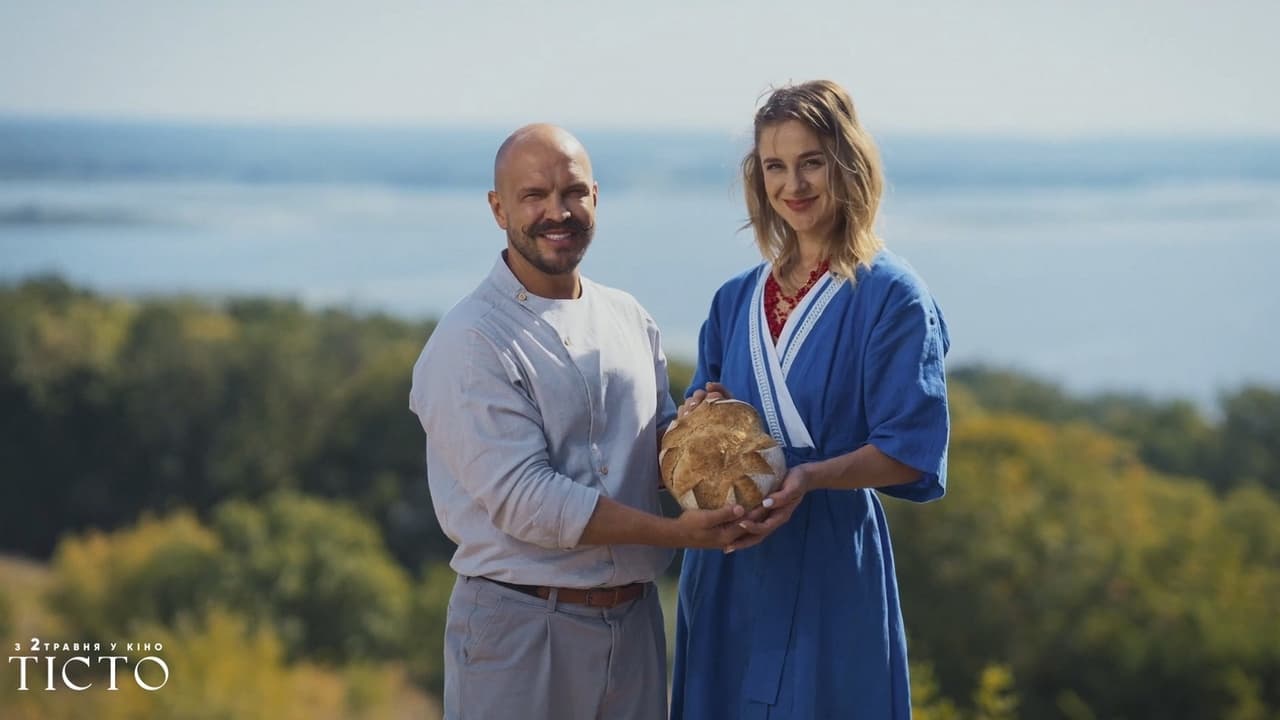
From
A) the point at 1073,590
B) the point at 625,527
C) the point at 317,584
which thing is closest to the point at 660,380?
the point at 625,527

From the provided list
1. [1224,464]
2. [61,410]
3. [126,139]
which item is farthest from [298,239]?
[1224,464]

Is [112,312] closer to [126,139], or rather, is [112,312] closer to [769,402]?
[126,139]

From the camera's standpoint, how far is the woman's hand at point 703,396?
3557 millimetres

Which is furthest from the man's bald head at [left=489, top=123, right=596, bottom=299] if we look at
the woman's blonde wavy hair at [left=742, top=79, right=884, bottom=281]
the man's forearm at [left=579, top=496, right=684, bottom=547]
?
the man's forearm at [left=579, top=496, right=684, bottom=547]

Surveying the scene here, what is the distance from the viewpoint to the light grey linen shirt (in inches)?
135

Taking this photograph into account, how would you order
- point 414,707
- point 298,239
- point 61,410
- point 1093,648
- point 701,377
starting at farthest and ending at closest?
point 298,239
point 61,410
point 414,707
point 1093,648
point 701,377

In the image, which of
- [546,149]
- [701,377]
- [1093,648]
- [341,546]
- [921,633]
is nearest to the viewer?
[546,149]

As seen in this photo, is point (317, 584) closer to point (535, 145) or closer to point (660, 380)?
point (660, 380)

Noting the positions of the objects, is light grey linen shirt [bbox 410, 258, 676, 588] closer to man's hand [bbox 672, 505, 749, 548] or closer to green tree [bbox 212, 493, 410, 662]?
man's hand [bbox 672, 505, 749, 548]

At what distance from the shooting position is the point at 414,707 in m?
24.9

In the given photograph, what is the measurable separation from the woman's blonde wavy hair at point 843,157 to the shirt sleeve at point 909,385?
17cm

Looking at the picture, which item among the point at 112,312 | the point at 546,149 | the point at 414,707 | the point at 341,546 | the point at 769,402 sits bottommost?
the point at 414,707

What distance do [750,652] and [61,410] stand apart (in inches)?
1328

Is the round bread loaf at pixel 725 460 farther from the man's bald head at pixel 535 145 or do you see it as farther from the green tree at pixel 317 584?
the green tree at pixel 317 584
